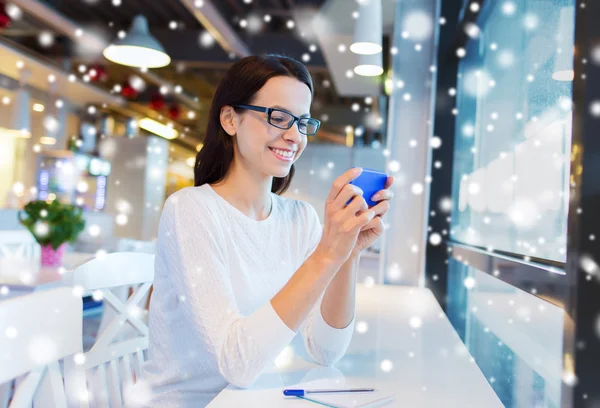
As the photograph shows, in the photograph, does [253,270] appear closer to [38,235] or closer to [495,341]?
[495,341]

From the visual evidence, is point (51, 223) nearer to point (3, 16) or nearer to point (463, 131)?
point (463, 131)

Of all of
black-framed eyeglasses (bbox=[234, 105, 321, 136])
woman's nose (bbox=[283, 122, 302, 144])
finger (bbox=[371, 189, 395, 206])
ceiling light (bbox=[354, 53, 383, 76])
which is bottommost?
finger (bbox=[371, 189, 395, 206])

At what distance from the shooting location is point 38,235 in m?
2.71

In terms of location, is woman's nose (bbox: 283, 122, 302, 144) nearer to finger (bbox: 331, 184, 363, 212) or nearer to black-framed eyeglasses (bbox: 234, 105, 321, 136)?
black-framed eyeglasses (bbox: 234, 105, 321, 136)

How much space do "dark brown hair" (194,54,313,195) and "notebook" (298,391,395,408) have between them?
0.60 metres

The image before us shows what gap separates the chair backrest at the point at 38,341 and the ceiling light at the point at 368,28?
2284 millimetres

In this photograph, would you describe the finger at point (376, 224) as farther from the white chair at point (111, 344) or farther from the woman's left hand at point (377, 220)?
the white chair at point (111, 344)

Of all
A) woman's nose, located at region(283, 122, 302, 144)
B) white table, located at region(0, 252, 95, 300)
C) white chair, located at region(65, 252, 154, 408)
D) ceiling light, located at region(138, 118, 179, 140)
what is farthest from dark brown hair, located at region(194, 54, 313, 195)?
ceiling light, located at region(138, 118, 179, 140)

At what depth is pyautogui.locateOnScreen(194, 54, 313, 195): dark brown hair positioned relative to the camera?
1.14m

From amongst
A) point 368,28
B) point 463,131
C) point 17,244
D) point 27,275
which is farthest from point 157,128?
point 463,131

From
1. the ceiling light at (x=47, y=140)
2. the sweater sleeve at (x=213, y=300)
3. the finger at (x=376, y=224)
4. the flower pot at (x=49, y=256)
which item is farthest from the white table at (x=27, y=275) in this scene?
the ceiling light at (x=47, y=140)

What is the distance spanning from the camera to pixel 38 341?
84 cm

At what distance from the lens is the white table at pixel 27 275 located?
2.24m

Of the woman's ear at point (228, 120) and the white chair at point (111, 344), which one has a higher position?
the woman's ear at point (228, 120)
